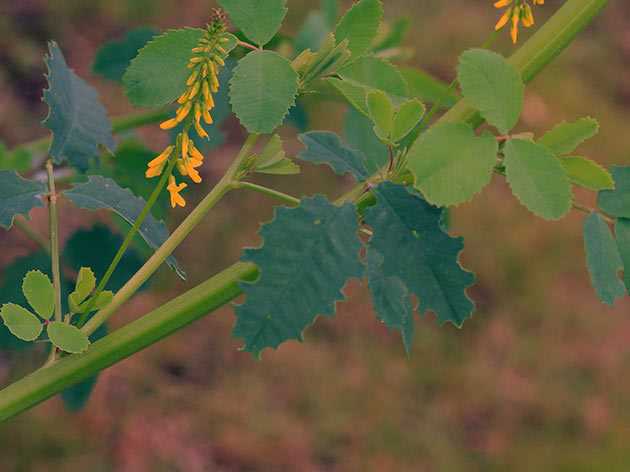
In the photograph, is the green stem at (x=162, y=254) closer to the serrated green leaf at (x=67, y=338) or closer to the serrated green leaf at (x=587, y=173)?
the serrated green leaf at (x=67, y=338)

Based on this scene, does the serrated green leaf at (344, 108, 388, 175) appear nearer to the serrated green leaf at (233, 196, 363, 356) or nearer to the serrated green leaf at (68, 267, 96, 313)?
the serrated green leaf at (233, 196, 363, 356)

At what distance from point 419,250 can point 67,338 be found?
0.26 meters

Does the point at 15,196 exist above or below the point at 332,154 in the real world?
below

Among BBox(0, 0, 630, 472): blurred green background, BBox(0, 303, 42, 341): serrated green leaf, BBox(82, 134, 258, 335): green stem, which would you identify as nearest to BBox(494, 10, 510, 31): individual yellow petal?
BBox(82, 134, 258, 335): green stem

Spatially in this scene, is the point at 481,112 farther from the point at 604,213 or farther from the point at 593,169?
the point at 604,213

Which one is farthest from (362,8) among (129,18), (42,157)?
(129,18)

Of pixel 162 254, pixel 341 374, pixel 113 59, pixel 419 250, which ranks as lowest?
pixel 341 374

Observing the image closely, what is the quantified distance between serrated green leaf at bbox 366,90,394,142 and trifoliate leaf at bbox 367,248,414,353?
93mm

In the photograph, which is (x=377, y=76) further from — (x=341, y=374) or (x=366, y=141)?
(x=341, y=374)

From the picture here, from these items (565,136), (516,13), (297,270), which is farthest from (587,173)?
(297,270)

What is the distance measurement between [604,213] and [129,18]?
3.11 m

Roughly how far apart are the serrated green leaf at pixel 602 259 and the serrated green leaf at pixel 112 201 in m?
0.36

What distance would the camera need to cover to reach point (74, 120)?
2.98 feet

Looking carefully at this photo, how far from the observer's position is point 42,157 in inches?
48.7
